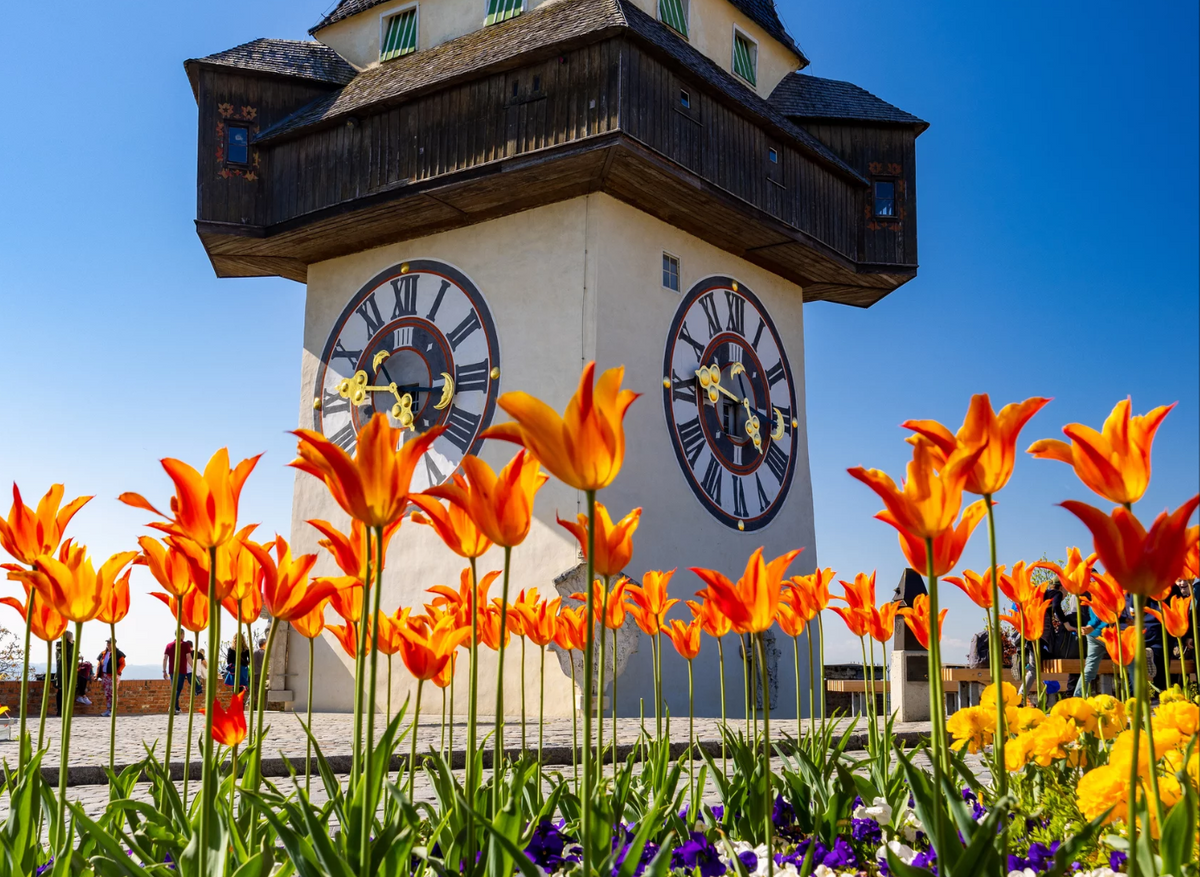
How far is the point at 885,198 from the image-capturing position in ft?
54.1

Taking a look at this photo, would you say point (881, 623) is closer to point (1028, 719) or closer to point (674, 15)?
point (1028, 719)

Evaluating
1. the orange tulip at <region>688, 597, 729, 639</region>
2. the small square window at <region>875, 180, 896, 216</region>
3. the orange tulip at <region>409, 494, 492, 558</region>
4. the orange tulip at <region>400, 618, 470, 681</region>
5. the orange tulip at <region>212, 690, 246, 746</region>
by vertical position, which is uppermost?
the small square window at <region>875, 180, 896, 216</region>

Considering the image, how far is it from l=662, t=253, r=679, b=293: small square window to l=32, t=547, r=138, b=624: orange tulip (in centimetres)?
1186

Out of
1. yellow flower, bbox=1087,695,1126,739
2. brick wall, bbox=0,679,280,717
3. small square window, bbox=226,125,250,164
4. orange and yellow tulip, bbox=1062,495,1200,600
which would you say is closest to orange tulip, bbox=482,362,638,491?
orange and yellow tulip, bbox=1062,495,1200,600

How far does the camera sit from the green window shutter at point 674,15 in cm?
1495

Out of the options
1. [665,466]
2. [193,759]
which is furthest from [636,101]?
[193,759]

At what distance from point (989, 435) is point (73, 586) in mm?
2030

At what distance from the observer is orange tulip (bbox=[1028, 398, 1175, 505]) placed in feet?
6.32

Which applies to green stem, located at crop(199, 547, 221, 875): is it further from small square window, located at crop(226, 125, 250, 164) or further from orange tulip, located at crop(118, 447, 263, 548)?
small square window, located at crop(226, 125, 250, 164)

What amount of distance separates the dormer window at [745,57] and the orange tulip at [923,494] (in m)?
15.4

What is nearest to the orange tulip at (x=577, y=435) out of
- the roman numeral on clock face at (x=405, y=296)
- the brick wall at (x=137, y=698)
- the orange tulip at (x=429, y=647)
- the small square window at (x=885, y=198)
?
the orange tulip at (x=429, y=647)

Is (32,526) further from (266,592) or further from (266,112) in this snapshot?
(266,112)

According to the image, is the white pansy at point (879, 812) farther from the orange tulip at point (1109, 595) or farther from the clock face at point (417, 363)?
the clock face at point (417, 363)

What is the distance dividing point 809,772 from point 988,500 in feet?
5.40
